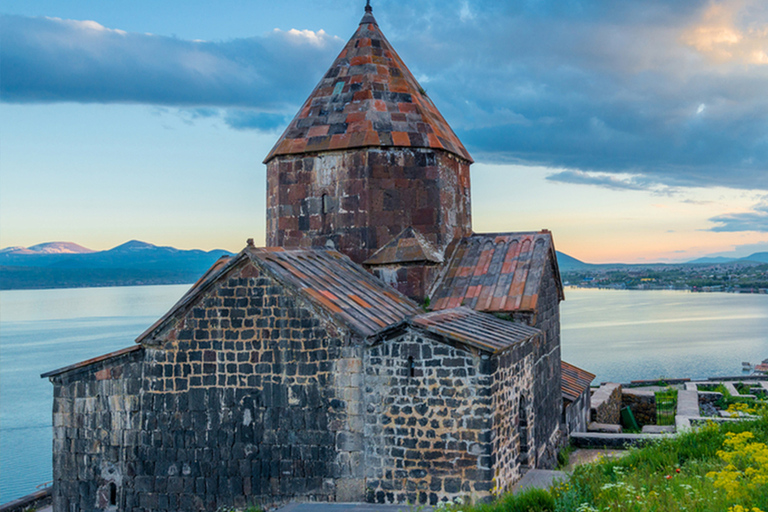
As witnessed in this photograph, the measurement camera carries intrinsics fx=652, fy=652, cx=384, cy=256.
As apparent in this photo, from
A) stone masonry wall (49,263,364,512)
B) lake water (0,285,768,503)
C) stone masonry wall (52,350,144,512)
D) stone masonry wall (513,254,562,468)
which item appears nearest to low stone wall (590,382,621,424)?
stone masonry wall (513,254,562,468)

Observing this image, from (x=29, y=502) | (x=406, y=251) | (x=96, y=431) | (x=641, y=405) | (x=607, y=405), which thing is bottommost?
(x=29, y=502)

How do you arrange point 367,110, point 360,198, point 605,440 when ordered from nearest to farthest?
point 360,198 < point 367,110 < point 605,440

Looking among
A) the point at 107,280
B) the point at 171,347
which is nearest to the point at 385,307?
the point at 171,347

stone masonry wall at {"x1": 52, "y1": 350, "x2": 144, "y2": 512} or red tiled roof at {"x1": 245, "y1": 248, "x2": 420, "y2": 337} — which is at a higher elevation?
red tiled roof at {"x1": 245, "y1": 248, "x2": 420, "y2": 337}

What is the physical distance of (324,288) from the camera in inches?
348

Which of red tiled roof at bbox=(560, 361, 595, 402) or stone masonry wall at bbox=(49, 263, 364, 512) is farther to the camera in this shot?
red tiled roof at bbox=(560, 361, 595, 402)

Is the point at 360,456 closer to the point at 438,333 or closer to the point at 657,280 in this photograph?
the point at 438,333

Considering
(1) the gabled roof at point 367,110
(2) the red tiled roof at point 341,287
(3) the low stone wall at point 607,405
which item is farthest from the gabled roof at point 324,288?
(3) the low stone wall at point 607,405

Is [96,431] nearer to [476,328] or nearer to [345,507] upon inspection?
[345,507]

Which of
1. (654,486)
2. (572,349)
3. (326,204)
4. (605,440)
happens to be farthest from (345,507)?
(572,349)

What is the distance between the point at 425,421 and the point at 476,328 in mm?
1406

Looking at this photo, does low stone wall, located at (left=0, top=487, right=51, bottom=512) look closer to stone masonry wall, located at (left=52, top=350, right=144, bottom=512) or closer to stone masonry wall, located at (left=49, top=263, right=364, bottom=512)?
stone masonry wall, located at (left=52, top=350, right=144, bottom=512)

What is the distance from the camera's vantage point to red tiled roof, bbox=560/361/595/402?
12859 millimetres

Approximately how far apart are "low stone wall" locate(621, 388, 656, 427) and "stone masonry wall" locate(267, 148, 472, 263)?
29.1ft
